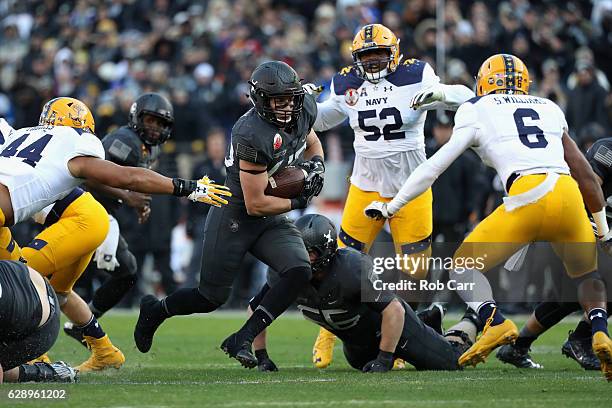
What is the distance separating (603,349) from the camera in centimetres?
606

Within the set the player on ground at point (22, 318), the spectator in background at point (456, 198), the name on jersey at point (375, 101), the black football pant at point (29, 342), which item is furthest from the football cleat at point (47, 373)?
the spectator in background at point (456, 198)

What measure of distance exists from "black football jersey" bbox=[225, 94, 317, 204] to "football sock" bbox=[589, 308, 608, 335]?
6.75 ft

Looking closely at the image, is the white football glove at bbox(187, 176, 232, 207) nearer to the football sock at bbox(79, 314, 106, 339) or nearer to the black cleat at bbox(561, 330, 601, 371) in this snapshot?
the football sock at bbox(79, 314, 106, 339)

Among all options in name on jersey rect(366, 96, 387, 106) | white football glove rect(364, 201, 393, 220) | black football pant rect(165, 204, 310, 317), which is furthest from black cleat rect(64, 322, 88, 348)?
name on jersey rect(366, 96, 387, 106)

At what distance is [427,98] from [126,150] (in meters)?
2.31

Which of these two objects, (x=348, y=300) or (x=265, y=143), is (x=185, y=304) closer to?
(x=348, y=300)

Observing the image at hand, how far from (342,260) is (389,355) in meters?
0.66

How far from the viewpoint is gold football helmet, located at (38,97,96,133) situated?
7.11 metres

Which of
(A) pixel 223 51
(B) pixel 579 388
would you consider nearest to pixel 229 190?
(B) pixel 579 388

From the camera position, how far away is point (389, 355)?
6938mm

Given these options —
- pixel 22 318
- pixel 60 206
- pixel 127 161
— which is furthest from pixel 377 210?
pixel 127 161

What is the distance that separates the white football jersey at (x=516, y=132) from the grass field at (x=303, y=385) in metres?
1.25

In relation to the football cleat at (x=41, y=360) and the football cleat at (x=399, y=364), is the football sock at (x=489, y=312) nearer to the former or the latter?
the football cleat at (x=399, y=364)

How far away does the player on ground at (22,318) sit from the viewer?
227 inches
